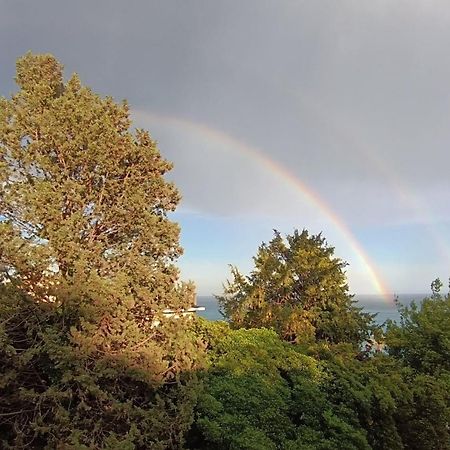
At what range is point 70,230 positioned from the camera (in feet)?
33.6

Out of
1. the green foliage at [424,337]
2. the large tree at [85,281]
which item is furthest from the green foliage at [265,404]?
the green foliage at [424,337]

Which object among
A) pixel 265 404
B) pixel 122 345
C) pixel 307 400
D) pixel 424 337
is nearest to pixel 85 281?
pixel 122 345

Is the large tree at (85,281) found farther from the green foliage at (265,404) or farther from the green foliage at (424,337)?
the green foliage at (424,337)

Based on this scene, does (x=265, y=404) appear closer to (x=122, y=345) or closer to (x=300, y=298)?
(x=122, y=345)

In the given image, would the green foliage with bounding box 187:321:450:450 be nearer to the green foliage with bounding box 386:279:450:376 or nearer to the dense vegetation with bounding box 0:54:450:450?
the dense vegetation with bounding box 0:54:450:450

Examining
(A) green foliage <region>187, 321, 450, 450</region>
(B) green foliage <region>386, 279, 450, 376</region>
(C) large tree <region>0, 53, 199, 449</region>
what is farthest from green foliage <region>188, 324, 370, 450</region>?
(B) green foliage <region>386, 279, 450, 376</region>

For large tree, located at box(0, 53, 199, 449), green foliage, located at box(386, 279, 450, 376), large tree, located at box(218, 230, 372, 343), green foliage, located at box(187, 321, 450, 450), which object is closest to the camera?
large tree, located at box(0, 53, 199, 449)

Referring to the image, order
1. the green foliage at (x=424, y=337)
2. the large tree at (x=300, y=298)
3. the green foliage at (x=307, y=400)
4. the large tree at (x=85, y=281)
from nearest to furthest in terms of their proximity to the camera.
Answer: the large tree at (x=85, y=281) → the green foliage at (x=307, y=400) → the green foliage at (x=424, y=337) → the large tree at (x=300, y=298)

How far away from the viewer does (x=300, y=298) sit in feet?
61.2

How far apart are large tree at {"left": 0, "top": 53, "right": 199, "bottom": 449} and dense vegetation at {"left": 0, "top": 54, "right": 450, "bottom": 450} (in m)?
0.03

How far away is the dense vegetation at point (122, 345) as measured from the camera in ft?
30.5

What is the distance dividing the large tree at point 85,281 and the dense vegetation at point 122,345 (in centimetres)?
3

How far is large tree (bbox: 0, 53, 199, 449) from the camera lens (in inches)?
361

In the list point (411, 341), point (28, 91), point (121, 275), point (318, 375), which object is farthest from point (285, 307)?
point (28, 91)
